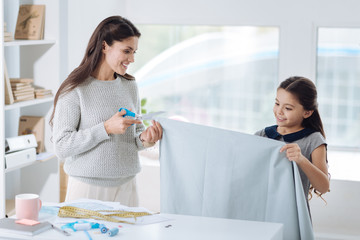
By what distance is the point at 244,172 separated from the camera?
7.79 ft

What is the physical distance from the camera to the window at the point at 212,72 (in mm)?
4582

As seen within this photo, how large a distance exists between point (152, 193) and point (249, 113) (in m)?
1.00

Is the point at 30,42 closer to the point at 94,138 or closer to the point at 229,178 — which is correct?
the point at 94,138

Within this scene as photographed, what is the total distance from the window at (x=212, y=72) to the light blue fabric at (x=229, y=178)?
2.22 metres

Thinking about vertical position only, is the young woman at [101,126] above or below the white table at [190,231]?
above

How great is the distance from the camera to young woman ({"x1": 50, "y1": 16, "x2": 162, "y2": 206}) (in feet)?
8.11

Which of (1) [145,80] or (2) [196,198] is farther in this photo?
(1) [145,80]

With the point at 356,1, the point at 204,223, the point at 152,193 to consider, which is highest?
the point at 356,1

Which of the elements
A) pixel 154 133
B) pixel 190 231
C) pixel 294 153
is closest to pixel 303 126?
pixel 294 153

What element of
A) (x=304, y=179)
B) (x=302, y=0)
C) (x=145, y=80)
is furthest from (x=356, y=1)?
(x=304, y=179)

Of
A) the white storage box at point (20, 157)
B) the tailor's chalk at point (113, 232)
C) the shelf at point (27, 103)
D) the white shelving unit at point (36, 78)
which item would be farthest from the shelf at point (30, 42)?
the tailor's chalk at point (113, 232)

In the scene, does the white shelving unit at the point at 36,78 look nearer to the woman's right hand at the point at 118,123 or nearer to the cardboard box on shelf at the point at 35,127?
the cardboard box on shelf at the point at 35,127

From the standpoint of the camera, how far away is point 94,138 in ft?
8.06

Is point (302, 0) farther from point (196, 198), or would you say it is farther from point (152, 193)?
point (196, 198)
